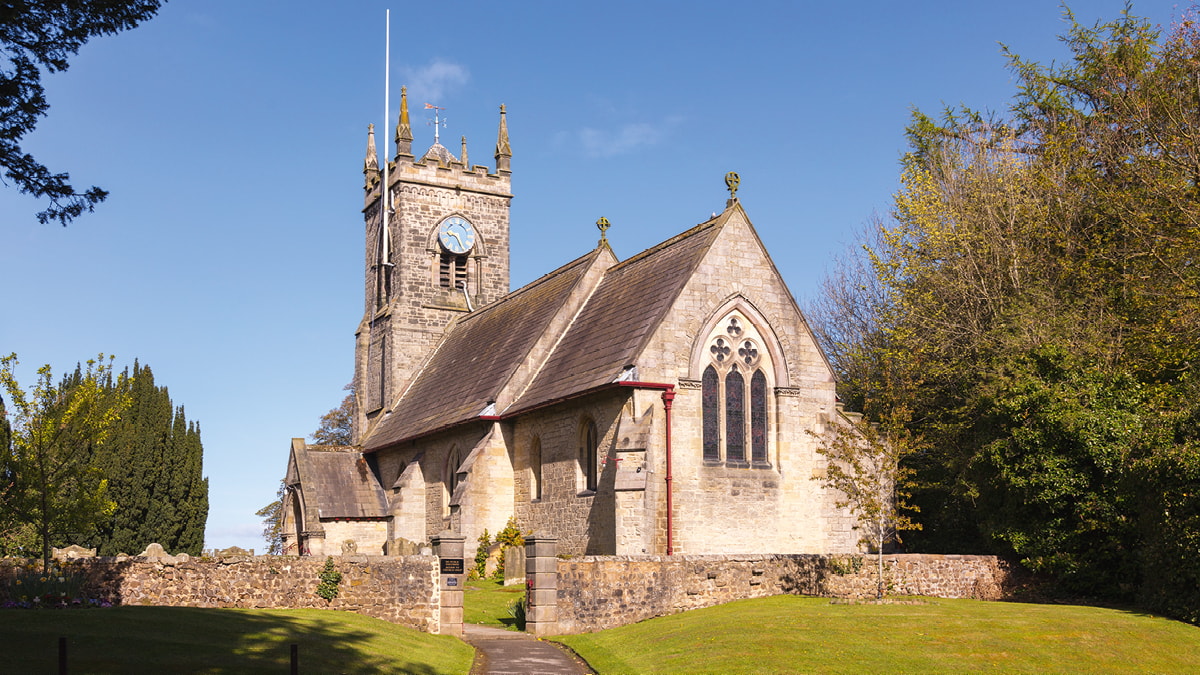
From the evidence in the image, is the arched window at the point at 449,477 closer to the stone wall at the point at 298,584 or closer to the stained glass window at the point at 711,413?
the stained glass window at the point at 711,413

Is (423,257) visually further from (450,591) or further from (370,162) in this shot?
(450,591)

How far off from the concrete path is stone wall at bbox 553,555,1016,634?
109cm

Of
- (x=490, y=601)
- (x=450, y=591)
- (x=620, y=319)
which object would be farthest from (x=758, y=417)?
(x=450, y=591)

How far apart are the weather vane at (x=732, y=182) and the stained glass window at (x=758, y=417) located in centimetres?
466

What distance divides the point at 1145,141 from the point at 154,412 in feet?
110

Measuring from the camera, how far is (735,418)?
27.9 m

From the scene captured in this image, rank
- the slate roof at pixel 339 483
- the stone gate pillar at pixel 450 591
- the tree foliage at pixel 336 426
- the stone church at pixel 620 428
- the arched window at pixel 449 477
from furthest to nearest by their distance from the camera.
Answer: the tree foliage at pixel 336 426
the slate roof at pixel 339 483
the arched window at pixel 449 477
the stone church at pixel 620 428
the stone gate pillar at pixel 450 591

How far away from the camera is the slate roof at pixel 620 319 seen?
27719 mm

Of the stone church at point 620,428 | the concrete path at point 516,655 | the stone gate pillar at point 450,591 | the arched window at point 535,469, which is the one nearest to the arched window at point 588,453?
the stone church at point 620,428

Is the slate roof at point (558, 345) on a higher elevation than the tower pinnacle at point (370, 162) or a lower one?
lower

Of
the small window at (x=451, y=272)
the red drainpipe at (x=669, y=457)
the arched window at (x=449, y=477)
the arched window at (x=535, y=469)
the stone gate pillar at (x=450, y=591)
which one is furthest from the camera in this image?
the small window at (x=451, y=272)

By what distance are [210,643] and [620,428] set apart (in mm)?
12227

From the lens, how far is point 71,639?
14.9 m

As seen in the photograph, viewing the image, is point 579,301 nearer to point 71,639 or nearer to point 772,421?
point 772,421
